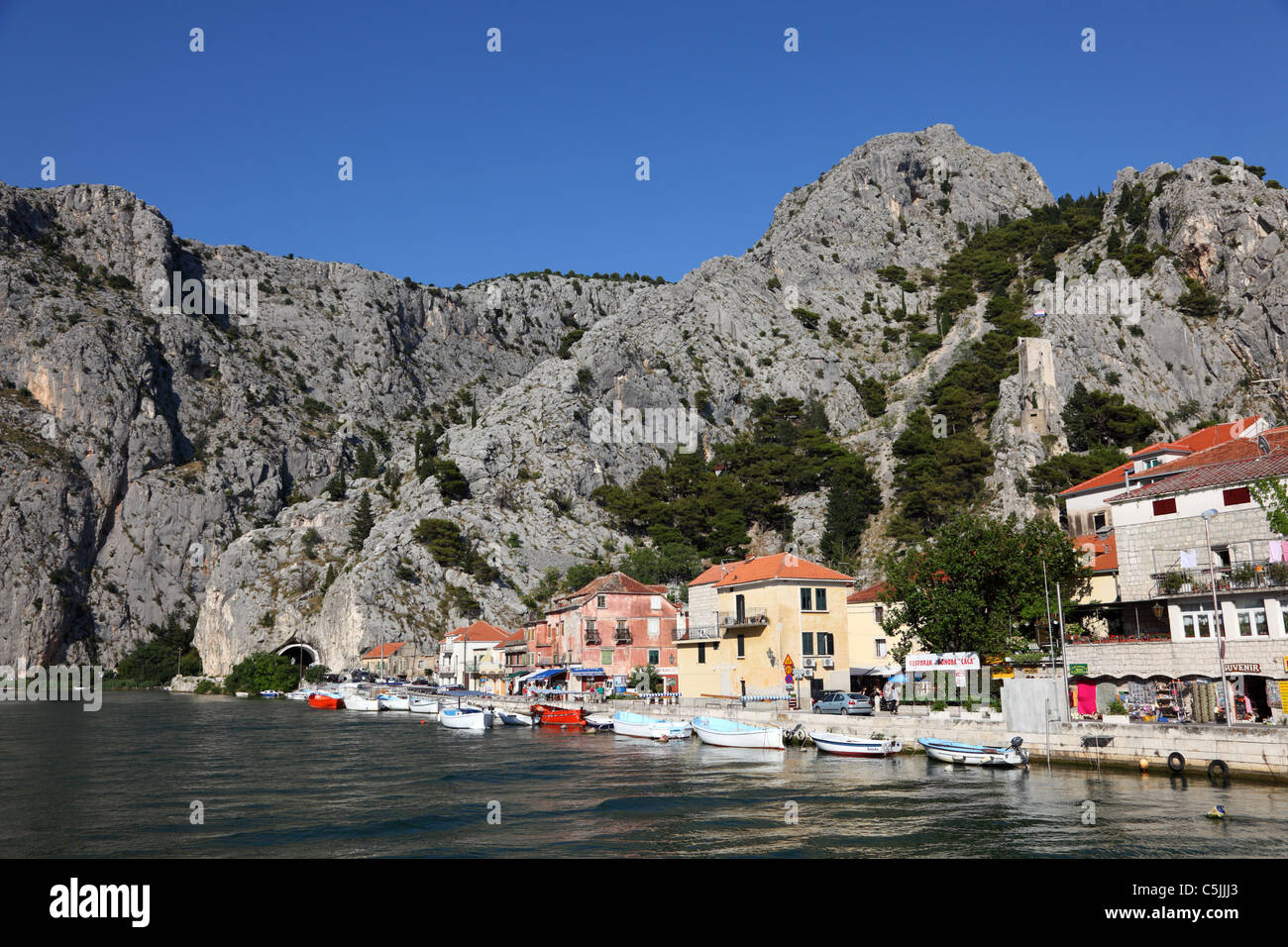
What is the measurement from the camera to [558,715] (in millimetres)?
64750

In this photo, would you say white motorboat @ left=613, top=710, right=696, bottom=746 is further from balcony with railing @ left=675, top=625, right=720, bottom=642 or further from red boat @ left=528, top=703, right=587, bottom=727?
balcony with railing @ left=675, top=625, right=720, bottom=642

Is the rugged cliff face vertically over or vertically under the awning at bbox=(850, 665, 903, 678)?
over

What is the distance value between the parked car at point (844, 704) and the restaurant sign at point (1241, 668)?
16.8 metres

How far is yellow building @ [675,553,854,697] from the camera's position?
192 ft

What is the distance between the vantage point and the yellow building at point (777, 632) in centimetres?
5862

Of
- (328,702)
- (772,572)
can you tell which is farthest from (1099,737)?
(328,702)

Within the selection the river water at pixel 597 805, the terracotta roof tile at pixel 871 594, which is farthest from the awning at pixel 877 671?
the river water at pixel 597 805

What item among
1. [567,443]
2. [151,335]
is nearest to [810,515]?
[567,443]

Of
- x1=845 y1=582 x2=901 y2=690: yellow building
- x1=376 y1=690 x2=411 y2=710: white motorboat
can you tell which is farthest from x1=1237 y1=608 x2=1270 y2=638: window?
x1=376 y1=690 x2=411 y2=710: white motorboat

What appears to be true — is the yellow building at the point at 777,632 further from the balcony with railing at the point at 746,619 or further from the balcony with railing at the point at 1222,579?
the balcony with railing at the point at 1222,579

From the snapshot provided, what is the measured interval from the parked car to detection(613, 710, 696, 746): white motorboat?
7939mm

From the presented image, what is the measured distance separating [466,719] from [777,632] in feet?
76.2

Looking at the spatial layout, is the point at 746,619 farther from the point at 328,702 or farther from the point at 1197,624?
the point at 328,702

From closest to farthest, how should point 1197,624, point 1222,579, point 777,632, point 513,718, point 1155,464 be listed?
point 1222,579 → point 1197,624 → point 777,632 → point 1155,464 → point 513,718
